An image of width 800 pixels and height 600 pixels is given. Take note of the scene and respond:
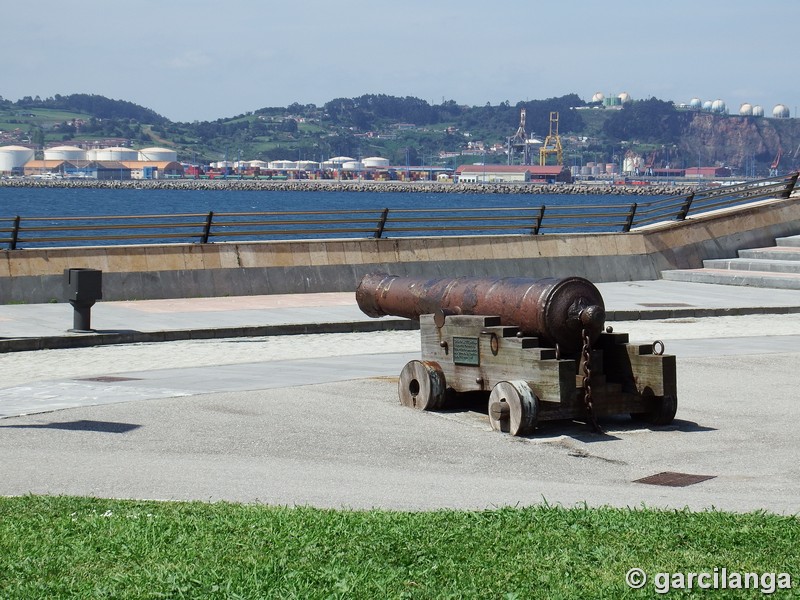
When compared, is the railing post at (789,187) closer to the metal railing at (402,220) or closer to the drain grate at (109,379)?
the metal railing at (402,220)

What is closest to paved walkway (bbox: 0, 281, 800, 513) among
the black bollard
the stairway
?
the black bollard

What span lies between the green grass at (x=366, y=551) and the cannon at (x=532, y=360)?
3.50m

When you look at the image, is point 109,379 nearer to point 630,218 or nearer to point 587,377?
point 587,377

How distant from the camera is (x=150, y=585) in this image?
217 inches

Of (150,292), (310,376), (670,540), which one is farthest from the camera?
(150,292)

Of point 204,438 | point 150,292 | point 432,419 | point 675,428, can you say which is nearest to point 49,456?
point 204,438

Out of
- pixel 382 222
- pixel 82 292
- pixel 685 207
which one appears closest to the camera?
pixel 82 292

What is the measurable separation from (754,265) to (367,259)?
30.5 feet

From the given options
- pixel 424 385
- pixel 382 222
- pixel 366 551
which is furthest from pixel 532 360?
pixel 382 222

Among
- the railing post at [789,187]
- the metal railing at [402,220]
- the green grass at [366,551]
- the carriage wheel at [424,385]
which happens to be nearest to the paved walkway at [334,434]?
the carriage wheel at [424,385]

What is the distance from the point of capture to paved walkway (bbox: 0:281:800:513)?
26.7 ft

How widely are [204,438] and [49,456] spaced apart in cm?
132

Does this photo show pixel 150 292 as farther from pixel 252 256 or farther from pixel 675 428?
pixel 675 428

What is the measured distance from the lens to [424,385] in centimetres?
1146
